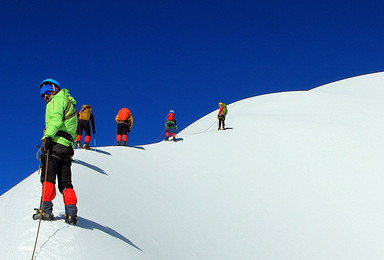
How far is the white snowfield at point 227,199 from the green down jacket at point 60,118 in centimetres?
110

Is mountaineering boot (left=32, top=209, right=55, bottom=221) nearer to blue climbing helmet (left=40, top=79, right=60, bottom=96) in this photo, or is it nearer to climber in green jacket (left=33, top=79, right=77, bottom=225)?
climber in green jacket (left=33, top=79, right=77, bottom=225)

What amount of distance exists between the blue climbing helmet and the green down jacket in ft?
0.34

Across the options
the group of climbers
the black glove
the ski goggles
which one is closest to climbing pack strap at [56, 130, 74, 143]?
the group of climbers

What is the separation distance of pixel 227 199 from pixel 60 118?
19.7 feet

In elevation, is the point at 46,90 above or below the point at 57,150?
above

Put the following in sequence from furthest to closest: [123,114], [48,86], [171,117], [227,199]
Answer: [171,117] → [123,114] → [227,199] → [48,86]

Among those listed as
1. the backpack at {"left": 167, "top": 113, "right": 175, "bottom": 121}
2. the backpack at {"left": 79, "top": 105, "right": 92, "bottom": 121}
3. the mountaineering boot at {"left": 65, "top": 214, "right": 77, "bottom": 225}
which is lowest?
the mountaineering boot at {"left": 65, "top": 214, "right": 77, "bottom": 225}

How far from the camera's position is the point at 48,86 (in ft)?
15.4

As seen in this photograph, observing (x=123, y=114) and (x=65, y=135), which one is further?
(x=123, y=114)

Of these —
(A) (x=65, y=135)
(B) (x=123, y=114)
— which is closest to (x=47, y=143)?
(A) (x=65, y=135)

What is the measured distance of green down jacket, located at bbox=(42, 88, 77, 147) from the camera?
442 centimetres

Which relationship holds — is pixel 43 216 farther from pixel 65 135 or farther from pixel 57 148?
pixel 65 135

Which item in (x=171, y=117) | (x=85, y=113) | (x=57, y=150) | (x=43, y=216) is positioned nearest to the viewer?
(x=43, y=216)

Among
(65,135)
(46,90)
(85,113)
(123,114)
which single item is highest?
(123,114)
